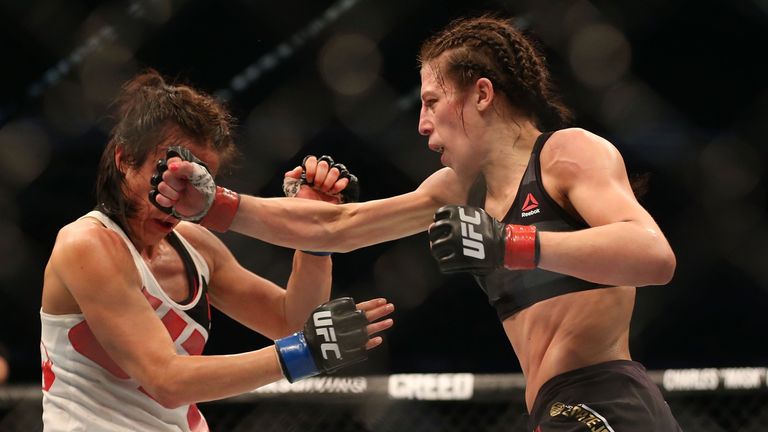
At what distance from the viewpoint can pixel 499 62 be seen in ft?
5.87

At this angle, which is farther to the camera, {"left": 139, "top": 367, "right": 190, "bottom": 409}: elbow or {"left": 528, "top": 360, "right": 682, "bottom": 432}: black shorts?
{"left": 139, "top": 367, "right": 190, "bottom": 409}: elbow

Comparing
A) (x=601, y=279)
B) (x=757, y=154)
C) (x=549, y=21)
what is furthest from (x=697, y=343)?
(x=601, y=279)

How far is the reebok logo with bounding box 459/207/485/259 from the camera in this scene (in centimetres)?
141

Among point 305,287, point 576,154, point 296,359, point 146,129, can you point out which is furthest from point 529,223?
point 146,129

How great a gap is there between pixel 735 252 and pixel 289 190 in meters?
1.87

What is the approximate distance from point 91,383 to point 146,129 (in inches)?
20.6

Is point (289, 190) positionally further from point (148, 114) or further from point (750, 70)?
point (750, 70)

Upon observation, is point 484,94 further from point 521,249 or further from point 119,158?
point 119,158

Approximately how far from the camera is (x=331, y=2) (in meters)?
3.29

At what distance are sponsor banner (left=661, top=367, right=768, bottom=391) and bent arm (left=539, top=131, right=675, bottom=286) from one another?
0.99 metres

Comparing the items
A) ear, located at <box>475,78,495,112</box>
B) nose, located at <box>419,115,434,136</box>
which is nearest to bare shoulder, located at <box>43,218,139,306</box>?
nose, located at <box>419,115,434,136</box>

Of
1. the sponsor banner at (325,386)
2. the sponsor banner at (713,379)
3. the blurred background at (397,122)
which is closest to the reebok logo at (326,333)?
the sponsor banner at (325,386)

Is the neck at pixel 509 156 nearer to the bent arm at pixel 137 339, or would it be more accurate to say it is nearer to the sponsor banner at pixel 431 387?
the bent arm at pixel 137 339

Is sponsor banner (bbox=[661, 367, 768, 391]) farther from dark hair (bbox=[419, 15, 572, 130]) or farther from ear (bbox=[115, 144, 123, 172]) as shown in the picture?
ear (bbox=[115, 144, 123, 172])
